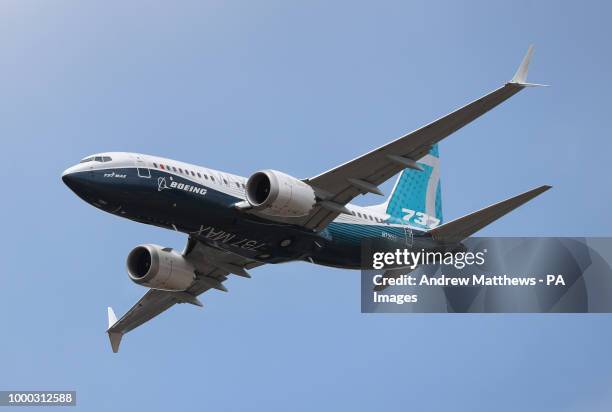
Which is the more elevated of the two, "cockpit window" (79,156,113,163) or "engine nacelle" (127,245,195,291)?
"cockpit window" (79,156,113,163)

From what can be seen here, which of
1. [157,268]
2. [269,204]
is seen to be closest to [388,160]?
[269,204]

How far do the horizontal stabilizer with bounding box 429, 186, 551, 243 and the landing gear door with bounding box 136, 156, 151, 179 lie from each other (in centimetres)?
1372

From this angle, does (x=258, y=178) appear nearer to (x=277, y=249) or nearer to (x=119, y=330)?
(x=277, y=249)

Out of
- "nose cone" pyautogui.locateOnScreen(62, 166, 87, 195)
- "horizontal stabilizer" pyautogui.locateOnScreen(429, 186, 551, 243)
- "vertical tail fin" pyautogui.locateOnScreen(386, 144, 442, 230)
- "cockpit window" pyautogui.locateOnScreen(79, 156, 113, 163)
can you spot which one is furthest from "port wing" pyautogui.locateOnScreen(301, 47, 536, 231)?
"nose cone" pyautogui.locateOnScreen(62, 166, 87, 195)

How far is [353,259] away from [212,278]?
27.6ft

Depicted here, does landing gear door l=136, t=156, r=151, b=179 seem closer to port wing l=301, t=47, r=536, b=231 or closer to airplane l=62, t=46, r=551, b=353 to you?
airplane l=62, t=46, r=551, b=353

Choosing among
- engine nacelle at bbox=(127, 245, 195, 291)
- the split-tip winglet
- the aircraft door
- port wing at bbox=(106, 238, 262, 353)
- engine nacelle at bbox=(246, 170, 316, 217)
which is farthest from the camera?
port wing at bbox=(106, 238, 262, 353)

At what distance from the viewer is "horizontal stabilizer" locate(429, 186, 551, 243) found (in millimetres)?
49312

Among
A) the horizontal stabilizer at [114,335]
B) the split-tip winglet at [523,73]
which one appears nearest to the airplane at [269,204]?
the split-tip winglet at [523,73]

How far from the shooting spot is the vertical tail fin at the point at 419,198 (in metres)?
60.3

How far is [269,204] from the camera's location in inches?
1925

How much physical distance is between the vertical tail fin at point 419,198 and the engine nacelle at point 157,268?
10.6m

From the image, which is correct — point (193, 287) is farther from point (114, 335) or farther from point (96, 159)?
point (96, 159)

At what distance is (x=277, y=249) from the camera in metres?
52.6
